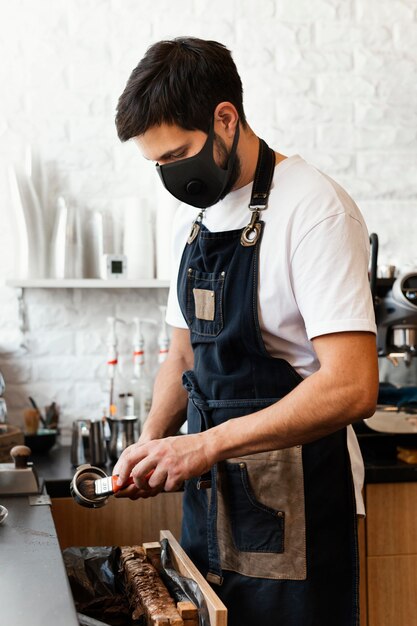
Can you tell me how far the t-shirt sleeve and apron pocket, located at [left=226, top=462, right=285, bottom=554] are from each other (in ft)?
1.18

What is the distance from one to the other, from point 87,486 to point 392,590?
1179 millimetres

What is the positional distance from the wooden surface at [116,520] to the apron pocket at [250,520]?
2.66ft

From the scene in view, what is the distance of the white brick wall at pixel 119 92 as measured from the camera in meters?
2.96

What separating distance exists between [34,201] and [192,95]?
4.47ft

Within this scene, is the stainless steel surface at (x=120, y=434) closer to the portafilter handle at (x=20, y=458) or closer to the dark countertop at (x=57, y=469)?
the dark countertop at (x=57, y=469)

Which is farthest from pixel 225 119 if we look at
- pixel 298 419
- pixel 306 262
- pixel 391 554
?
pixel 391 554

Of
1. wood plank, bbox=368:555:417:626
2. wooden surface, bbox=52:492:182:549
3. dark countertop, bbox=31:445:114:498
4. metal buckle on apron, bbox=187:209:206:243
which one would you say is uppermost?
metal buckle on apron, bbox=187:209:206:243

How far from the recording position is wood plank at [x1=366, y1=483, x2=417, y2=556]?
2.38 metres

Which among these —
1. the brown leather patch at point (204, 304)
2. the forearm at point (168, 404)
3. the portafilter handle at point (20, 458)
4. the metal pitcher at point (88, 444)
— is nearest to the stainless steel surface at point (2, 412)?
the metal pitcher at point (88, 444)

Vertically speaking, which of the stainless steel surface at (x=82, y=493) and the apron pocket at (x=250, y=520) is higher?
the stainless steel surface at (x=82, y=493)

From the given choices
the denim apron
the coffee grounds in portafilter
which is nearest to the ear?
the denim apron

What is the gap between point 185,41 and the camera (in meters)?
1.65

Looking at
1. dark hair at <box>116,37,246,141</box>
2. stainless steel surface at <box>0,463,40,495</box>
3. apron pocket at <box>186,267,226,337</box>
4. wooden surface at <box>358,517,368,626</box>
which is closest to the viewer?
dark hair at <box>116,37,246,141</box>

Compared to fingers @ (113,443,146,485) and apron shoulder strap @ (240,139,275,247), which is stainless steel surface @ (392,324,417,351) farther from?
fingers @ (113,443,146,485)
